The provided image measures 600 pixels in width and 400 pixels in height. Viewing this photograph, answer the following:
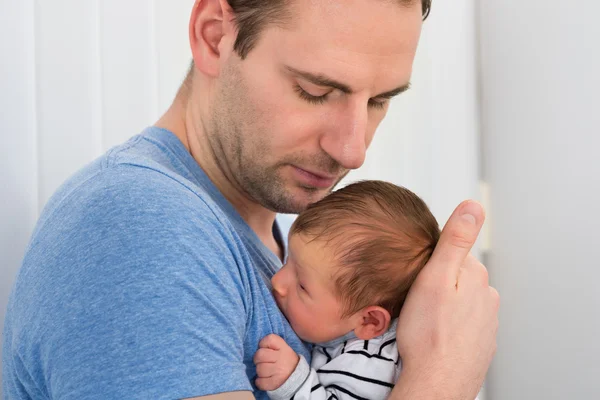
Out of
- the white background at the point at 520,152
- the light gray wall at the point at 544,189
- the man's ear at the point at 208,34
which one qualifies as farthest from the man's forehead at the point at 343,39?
the light gray wall at the point at 544,189

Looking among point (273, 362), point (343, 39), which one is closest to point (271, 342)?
point (273, 362)

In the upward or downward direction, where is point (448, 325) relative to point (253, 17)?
downward

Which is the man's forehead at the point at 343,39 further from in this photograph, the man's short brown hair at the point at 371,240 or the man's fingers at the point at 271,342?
the man's fingers at the point at 271,342

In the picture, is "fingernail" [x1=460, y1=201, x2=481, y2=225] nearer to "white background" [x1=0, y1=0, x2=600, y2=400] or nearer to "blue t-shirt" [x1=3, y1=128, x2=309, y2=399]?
"blue t-shirt" [x1=3, y1=128, x2=309, y2=399]

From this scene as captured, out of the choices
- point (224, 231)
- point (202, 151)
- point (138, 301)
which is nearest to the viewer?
point (138, 301)

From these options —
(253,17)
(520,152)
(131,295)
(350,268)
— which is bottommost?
(520,152)

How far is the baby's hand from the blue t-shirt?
0.05 meters

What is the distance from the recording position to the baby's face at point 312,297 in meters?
1.24

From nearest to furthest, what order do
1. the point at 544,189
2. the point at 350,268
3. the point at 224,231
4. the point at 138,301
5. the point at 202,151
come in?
the point at 138,301 → the point at 224,231 → the point at 350,268 → the point at 202,151 → the point at 544,189

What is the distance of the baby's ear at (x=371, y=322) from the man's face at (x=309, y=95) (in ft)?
0.89

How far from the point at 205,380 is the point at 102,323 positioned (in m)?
0.15

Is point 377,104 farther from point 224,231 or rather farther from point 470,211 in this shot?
point 224,231

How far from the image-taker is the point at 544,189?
252 centimetres

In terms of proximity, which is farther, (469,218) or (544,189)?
(544,189)
